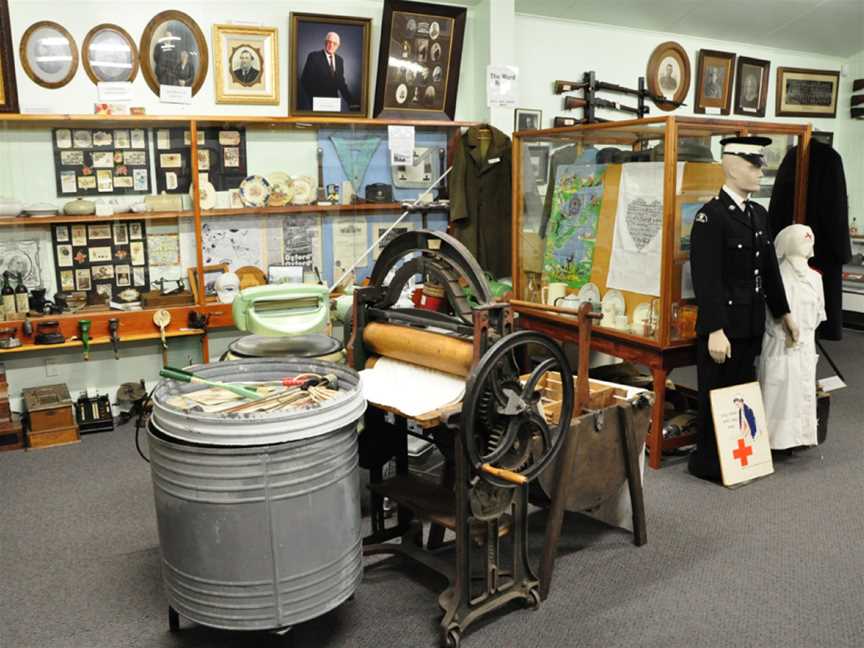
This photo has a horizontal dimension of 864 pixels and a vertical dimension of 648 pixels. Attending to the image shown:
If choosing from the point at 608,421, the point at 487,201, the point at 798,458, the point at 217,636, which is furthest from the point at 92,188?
the point at 798,458

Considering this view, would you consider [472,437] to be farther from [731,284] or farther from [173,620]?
[731,284]

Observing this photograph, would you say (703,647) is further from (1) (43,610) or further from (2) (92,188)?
(2) (92,188)

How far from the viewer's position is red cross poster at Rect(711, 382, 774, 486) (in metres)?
3.64

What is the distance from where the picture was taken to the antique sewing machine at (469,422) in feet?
7.55

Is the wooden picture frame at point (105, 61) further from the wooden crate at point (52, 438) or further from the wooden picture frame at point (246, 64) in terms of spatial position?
the wooden crate at point (52, 438)

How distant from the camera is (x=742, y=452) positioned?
372 centimetres

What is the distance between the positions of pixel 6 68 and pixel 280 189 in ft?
5.48

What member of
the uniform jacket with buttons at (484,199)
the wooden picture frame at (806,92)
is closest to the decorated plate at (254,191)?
the uniform jacket with buttons at (484,199)

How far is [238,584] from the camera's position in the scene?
208cm

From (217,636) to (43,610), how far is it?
675 millimetres

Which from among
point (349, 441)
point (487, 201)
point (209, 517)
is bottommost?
point (209, 517)

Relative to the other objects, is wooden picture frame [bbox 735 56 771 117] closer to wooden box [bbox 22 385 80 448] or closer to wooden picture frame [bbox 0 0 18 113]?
wooden picture frame [bbox 0 0 18 113]

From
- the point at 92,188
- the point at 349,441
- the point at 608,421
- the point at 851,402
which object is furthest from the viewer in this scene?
the point at 851,402

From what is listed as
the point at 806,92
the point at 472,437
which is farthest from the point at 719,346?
the point at 806,92
